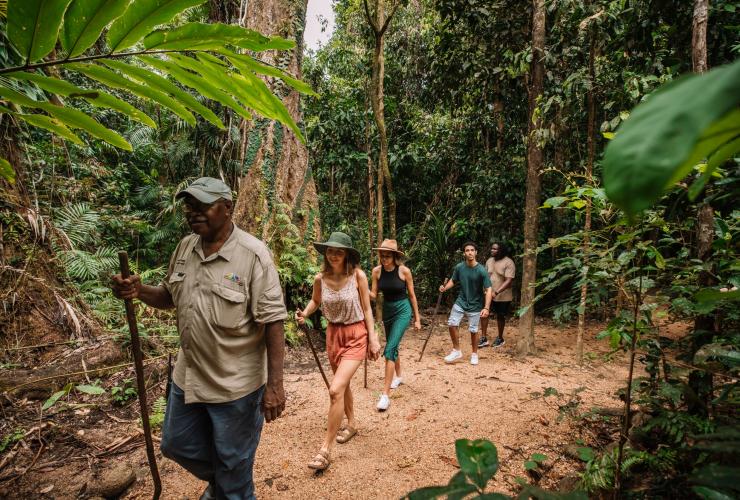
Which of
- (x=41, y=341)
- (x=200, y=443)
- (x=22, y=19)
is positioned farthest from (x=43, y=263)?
(x=22, y=19)

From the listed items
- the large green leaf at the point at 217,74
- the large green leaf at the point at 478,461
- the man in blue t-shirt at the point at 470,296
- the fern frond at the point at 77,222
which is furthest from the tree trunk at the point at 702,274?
the fern frond at the point at 77,222

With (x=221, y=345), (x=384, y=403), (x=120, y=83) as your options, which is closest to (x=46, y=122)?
(x=120, y=83)

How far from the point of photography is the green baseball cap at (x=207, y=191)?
7.38 feet

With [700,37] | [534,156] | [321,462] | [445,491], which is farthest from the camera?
[534,156]

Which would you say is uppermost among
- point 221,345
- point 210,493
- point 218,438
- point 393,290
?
point 221,345

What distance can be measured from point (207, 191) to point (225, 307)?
0.71m

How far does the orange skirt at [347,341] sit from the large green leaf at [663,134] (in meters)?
3.43

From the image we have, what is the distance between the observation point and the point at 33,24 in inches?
28.1

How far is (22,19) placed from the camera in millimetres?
706

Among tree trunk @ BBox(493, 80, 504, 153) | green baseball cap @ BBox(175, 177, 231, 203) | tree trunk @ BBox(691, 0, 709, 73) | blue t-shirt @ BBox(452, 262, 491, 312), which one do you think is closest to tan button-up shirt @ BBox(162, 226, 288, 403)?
green baseball cap @ BBox(175, 177, 231, 203)

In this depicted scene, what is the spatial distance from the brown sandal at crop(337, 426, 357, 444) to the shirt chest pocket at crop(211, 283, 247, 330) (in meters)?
2.10

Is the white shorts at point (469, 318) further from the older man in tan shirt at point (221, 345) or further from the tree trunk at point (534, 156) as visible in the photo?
the older man in tan shirt at point (221, 345)

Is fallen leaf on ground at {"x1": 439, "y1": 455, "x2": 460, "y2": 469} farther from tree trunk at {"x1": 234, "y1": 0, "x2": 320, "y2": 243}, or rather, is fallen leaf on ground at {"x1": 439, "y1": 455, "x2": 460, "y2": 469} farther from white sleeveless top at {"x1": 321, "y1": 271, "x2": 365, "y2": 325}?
tree trunk at {"x1": 234, "y1": 0, "x2": 320, "y2": 243}

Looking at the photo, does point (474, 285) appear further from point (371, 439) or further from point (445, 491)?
point (445, 491)
